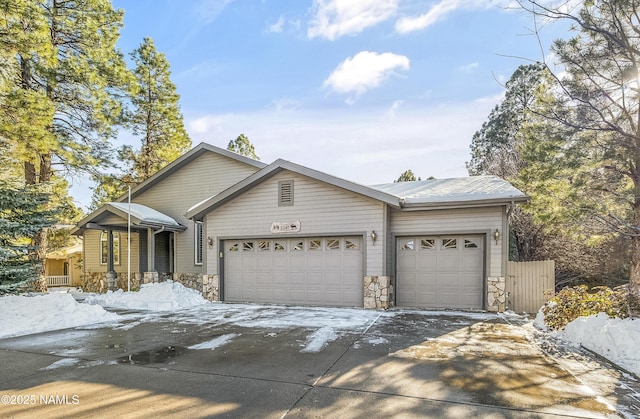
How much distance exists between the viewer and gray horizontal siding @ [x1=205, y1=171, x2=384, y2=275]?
1034 centimetres

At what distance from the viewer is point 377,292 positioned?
33.3 feet

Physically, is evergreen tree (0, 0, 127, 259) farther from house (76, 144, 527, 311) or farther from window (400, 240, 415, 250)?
window (400, 240, 415, 250)

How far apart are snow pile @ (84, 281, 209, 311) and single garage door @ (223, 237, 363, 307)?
1.29 meters

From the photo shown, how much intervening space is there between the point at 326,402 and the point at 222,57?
14160 mm

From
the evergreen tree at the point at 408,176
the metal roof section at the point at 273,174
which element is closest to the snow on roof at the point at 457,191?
the metal roof section at the point at 273,174

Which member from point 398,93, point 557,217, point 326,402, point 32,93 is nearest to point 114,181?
point 32,93

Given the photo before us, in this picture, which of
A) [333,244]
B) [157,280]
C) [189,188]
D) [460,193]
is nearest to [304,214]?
[333,244]

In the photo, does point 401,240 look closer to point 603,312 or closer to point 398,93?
point 603,312

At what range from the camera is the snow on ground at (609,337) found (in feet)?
16.9

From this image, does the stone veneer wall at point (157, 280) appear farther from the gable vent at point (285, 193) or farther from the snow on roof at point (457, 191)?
the snow on roof at point (457, 191)

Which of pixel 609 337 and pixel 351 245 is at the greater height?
→ pixel 351 245

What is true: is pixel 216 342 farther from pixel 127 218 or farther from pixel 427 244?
pixel 127 218

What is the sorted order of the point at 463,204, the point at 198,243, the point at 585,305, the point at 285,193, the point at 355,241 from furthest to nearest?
the point at 198,243 → the point at 285,193 → the point at 355,241 → the point at 463,204 → the point at 585,305

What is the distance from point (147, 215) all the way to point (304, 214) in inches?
261
